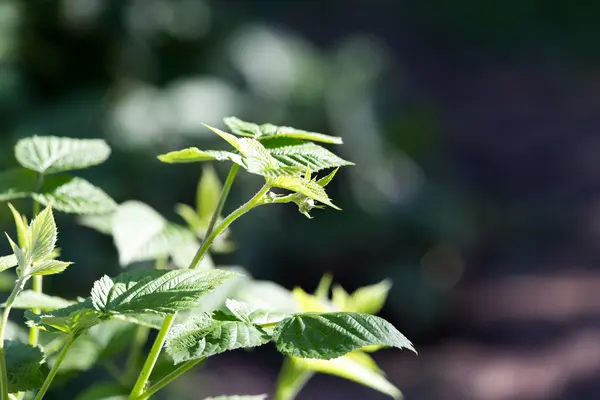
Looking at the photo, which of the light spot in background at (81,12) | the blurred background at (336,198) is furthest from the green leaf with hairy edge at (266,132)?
the light spot in background at (81,12)

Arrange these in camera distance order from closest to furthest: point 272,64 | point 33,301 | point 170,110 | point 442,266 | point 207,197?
→ point 33,301 → point 207,197 → point 170,110 → point 272,64 → point 442,266

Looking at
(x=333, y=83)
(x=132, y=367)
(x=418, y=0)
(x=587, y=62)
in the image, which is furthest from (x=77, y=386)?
(x=418, y=0)

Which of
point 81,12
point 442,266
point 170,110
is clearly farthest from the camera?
point 442,266

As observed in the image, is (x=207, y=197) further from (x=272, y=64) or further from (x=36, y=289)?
(x=272, y=64)

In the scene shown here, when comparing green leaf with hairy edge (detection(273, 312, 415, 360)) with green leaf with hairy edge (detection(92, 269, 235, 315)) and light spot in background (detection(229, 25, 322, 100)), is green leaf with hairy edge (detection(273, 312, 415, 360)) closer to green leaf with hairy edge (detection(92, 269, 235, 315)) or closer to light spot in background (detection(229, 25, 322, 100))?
green leaf with hairy edge (detection(92, 269, 235, 315))

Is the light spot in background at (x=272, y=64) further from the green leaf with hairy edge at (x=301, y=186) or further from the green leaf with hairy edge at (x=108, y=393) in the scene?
Answer: the green leaf with hairy edge at (x=301, y=186)

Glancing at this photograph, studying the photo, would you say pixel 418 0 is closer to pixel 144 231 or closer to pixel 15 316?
pixel 15 316

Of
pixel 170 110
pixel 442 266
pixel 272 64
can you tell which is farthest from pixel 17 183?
pixel 442 266
